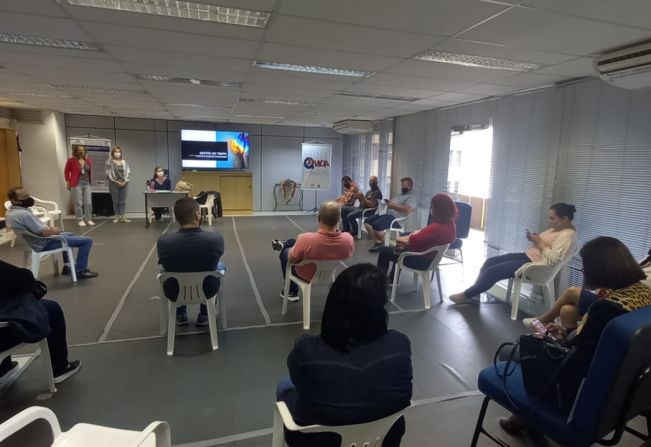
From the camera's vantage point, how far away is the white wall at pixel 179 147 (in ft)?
30.7

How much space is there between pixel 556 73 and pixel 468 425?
329cm

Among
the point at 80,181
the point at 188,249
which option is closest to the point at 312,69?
the point at 188,249

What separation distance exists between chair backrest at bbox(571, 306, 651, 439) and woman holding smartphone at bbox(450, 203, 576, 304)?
217 centimetres

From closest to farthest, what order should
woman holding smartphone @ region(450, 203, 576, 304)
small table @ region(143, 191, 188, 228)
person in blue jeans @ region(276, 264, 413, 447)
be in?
person in blue jeans @ region(276, 264, 413, 447) → woman holding smartphone @ region(450, 203, 576, 304) → small table @ region(143, 191, 188, 228)

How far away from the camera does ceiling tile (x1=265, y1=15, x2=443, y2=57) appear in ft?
8.32

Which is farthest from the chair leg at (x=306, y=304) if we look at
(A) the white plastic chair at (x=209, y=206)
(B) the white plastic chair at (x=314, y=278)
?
(A) the white plastic chair at (x=209, y=206)

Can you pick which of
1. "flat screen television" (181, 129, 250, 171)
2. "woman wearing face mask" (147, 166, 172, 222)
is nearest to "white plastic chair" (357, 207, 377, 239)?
"flat screen television" (181, 129, 250, 171)

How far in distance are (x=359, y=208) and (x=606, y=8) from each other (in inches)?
216

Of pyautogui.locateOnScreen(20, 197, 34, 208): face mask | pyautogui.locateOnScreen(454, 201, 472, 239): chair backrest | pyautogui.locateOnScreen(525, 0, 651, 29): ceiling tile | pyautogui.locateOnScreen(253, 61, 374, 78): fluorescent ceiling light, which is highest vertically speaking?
pyautogui.locateOnScreen(253, 61, 374, 78): fluorescent ceiling light

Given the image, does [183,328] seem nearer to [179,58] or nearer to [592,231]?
[179,58]

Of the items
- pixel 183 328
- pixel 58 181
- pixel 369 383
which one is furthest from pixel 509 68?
pixel 58 181

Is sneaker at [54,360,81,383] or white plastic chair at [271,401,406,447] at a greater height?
white plastic chair at [271,401,406,447]

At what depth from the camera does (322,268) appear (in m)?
3.30

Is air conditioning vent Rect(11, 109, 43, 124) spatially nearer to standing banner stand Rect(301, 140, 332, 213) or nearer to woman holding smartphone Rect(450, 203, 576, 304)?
standing banner stand Rect(301, 140, 332, 213)
